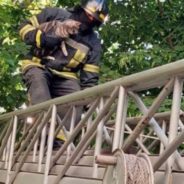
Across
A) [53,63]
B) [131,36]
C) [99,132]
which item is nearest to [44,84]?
[53,63]

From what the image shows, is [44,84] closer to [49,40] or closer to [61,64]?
[61,64]

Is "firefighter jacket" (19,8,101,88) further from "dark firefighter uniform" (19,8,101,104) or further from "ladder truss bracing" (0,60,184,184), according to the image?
"ladder truss bracing" (0,60,184,184)

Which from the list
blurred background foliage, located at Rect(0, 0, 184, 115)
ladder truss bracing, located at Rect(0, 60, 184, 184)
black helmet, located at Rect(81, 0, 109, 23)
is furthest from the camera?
blurred background foliage, located at Rect(0, 0, 184, 115)

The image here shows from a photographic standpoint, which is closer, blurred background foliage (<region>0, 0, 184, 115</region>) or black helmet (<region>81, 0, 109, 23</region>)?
black helmet (<region>81, 0, 109, 23</region>)

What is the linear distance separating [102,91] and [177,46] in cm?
467

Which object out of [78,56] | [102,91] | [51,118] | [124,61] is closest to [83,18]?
[78,56]

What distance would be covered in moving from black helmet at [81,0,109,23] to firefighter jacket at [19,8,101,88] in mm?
358

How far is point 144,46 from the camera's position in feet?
25.7

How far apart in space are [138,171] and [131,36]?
6.03 meters

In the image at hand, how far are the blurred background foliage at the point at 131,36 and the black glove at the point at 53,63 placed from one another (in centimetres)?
227

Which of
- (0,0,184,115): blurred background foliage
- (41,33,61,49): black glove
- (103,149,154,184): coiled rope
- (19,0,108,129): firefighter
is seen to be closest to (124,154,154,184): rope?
(103,149,154,184): coiled rope

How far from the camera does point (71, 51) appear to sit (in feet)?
14.4

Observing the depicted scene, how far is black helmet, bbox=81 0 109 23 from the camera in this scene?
12.8 feet

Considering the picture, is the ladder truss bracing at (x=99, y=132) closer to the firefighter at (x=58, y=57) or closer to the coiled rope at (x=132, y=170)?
the coiled rope at (x=132, y=170)
